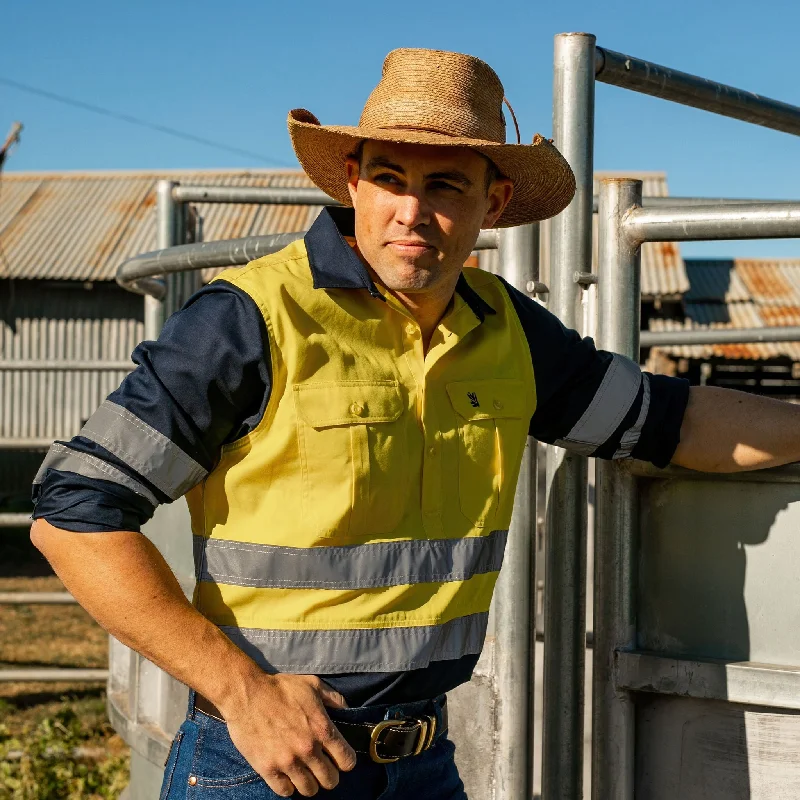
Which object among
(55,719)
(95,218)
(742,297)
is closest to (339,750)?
(55,719)

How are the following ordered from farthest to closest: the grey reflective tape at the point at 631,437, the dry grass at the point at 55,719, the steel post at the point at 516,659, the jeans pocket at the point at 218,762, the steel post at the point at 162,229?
the dry grass at the point at 55,719
the steel post at the point at 162,229
the steel post at the point at 516,659
the grey reflective tape at the point at 631,437
the jeans pocket at the point at 218,762

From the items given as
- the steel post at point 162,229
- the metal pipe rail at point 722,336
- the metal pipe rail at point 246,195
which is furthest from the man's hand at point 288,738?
the metal pipe rail at point 722,336

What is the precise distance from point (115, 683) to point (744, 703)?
2157mm

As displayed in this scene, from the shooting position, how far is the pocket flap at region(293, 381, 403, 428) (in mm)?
1653

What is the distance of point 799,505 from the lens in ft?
6.20

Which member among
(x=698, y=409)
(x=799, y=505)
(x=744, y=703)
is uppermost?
(x=698, y=409)

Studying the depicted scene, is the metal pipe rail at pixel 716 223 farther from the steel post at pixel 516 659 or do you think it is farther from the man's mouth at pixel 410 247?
the steel post at pixel 516 659

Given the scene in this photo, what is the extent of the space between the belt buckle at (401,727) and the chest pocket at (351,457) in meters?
0.30

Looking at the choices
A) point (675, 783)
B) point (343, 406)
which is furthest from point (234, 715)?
point (675, 783)

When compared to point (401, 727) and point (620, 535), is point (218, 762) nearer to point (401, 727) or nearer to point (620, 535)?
point (401, 727)

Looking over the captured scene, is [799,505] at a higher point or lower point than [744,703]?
higher

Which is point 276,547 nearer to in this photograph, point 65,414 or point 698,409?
point 698,409

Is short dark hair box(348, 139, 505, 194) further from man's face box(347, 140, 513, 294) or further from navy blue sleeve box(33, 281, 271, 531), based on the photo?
navy blue sleeve box(33, 281, 271, 531)

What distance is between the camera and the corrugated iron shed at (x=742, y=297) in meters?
12.8
